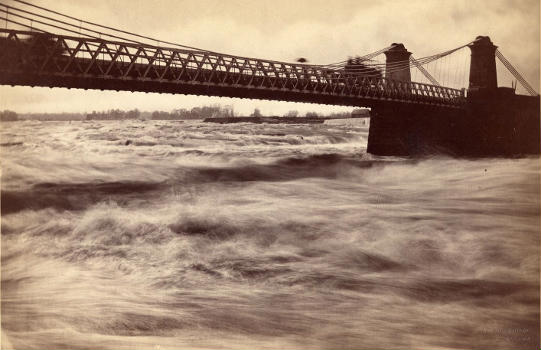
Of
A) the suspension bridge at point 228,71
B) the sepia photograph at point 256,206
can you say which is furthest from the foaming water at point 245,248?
the suspension bridge at point 228,71

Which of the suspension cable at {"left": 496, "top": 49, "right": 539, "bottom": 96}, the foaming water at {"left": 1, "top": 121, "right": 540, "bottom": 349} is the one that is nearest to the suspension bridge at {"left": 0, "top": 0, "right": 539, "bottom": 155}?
the suspension cable at {"left": 496, "top": 49, "right": 539, "bottom": 96}

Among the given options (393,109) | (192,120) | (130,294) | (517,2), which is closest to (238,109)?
(192,120)

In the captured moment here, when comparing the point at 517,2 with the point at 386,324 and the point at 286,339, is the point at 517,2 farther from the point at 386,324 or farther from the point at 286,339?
the point at 286,339

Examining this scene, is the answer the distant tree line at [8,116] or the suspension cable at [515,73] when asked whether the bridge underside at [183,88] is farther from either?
the suspension cable at [515,73]

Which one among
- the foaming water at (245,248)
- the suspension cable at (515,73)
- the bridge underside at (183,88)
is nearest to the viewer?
the foaming water at (245,248)

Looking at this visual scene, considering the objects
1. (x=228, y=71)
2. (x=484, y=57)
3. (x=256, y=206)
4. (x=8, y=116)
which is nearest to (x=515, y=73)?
(x=484, y=57)

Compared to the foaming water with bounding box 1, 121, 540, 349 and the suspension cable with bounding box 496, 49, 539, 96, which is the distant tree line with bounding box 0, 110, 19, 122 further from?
the suspension cable with bounding box 496, 49, 539, 96
